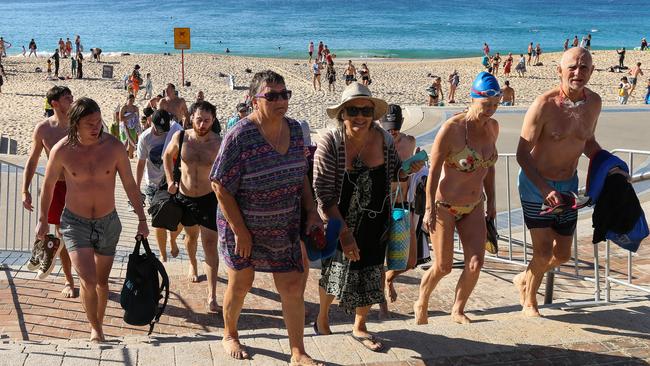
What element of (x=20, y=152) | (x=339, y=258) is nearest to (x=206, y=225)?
(x=339, y=258)

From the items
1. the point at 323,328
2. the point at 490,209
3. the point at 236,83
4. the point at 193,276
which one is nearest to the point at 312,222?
the point at 323,328

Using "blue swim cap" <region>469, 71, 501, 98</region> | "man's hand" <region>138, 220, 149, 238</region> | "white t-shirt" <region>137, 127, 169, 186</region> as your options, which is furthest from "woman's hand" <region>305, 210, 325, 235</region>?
"white t-shirt" <region>137, 127, 169, 186</region>

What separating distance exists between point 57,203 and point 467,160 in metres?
3.04

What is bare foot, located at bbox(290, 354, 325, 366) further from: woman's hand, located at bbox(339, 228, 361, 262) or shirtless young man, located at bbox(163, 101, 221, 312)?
shirtless young man, located at bbox(163, 101, 221, 312)

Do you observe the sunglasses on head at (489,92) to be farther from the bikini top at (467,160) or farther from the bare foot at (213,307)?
the bare foot at (213,307)

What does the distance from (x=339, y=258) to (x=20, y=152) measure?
14440 millimetres

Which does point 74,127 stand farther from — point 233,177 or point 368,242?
point 368,242

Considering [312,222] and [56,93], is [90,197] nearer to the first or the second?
[56,93]

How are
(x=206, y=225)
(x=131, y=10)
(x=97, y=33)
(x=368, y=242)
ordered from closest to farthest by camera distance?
(x=368, y=242) → (x=206, y=225) → (x=97, y=33) → (x=131, y=10)

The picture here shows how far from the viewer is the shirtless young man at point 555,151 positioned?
16.8 ft

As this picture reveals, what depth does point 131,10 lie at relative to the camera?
12544 cm

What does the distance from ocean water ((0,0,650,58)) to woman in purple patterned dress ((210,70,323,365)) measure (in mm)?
56091

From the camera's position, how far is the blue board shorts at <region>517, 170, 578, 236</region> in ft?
17.3

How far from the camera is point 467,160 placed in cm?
504
